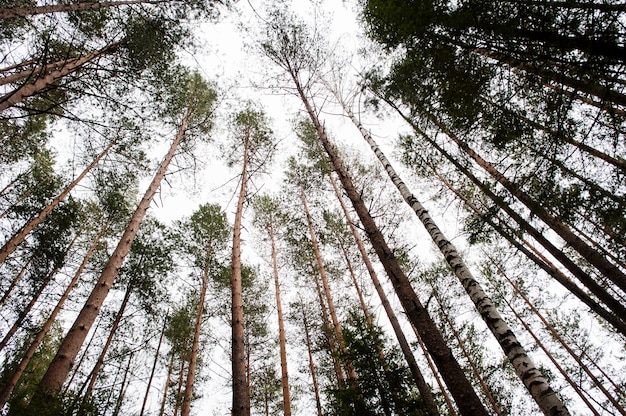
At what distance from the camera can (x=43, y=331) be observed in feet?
27.4

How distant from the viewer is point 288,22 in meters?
7.70

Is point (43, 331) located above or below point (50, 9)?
below

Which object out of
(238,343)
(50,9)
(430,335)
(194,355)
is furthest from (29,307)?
(430,335)

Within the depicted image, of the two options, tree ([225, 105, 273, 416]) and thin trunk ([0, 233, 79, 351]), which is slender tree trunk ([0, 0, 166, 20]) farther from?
thin trunk ([0, 233, 79, 351])

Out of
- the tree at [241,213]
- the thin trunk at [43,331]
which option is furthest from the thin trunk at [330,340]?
the thin trunk at [43,331]

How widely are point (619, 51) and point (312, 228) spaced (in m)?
10.2

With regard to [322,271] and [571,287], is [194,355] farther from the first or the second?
[571,287]

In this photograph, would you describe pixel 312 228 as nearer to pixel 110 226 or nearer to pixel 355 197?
pixel 355 197

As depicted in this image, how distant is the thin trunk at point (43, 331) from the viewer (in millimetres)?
7590

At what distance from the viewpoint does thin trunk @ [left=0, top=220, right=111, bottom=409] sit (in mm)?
7590

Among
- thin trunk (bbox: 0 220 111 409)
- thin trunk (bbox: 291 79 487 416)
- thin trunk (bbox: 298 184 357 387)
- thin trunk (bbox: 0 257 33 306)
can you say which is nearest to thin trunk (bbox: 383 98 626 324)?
thin trunk (bbox: 291 79 487 416)

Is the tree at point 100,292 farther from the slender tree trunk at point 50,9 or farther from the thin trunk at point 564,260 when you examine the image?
the thin trunk at point 564,260

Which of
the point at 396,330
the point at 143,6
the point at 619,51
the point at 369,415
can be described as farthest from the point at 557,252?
the point at 143,6

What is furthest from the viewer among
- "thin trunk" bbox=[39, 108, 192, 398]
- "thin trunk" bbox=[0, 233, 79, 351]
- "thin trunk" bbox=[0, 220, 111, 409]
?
"thin trunk" bbox=[0, 233, 79, 351]
